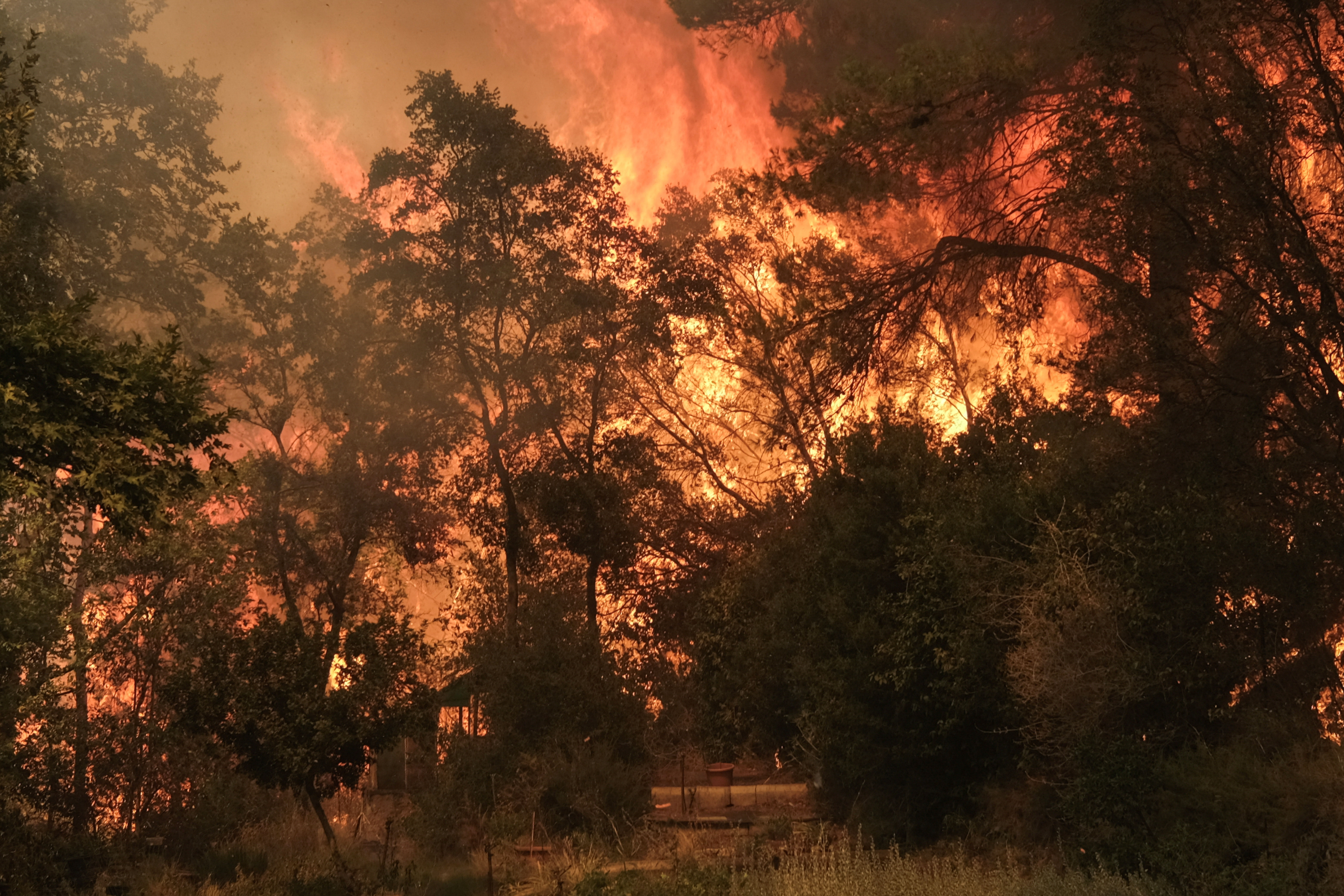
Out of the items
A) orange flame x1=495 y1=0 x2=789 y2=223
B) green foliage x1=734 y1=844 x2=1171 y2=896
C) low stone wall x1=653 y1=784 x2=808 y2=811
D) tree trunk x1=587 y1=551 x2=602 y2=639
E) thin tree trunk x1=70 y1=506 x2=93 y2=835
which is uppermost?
orange flame x1=495 y1=0 x2=789 y2=223

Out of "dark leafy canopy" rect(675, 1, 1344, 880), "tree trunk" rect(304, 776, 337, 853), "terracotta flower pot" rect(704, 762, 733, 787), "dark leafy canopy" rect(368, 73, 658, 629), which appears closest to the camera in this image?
"dark leafy canopy" rect(675, 1, 1344, 880)

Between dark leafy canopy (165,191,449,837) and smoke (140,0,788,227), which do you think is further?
smoke (140,0,788,227)

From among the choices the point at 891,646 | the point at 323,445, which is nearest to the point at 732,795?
the point at 891,646

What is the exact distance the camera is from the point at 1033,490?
1888 cm

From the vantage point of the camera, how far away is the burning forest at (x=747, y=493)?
16.6m

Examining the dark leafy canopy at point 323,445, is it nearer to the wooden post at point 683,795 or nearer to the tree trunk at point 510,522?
the tree trunk at point 510,522

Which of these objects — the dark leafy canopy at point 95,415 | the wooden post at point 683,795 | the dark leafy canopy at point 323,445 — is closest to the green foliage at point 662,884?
the dark leafy canopy at point 95,415

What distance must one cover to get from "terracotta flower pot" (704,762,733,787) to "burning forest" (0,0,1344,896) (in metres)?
0.12

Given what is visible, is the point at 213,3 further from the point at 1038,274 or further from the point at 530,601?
the point at 1038,274

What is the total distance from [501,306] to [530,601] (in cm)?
1024

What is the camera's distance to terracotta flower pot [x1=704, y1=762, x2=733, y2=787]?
31375 millimetres

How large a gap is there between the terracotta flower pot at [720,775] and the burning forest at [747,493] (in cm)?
12

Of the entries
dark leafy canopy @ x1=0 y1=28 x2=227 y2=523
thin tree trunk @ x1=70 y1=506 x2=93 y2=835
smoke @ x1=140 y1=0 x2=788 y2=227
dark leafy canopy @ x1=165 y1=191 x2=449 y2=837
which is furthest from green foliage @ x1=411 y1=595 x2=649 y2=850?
smoke @ x1=140 y1=0 x2=788 y2=227

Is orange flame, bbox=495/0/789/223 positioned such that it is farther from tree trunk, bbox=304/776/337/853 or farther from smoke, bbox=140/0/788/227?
tree trunk, bbox=304/776/337/853
